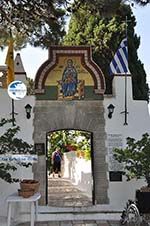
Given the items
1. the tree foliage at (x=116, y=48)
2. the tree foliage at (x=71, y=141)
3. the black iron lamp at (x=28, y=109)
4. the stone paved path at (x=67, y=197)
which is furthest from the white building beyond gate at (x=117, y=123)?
the tree foliage at (x=116, y=48)

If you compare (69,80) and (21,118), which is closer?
(21,118)

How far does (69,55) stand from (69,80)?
2.22ft

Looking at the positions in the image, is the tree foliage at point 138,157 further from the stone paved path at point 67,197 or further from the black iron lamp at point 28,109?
the black iron lamp at point 28,109

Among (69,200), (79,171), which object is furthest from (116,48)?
(69,200)

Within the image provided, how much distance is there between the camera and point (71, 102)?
11.8 m

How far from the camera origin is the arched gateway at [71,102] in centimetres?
1162

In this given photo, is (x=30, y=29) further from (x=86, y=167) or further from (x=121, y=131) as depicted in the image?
(x=86, y=167)

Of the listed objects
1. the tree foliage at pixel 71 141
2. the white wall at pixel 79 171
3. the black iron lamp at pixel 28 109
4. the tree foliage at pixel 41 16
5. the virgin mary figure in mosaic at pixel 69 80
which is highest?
the tree foliage at pixel 41 16

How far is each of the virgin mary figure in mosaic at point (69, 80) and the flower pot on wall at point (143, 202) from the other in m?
3.59

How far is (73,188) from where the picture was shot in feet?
51.9

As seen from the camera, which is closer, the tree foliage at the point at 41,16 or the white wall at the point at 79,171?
the tree foliage at the point at 41,16

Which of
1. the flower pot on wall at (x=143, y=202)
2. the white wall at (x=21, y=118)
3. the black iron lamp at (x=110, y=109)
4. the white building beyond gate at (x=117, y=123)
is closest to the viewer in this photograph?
the flower pot on wall at (x=143, y=202)

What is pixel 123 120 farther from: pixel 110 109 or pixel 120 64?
pixel 120 64

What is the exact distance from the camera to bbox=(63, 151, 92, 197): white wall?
45.3 ft
